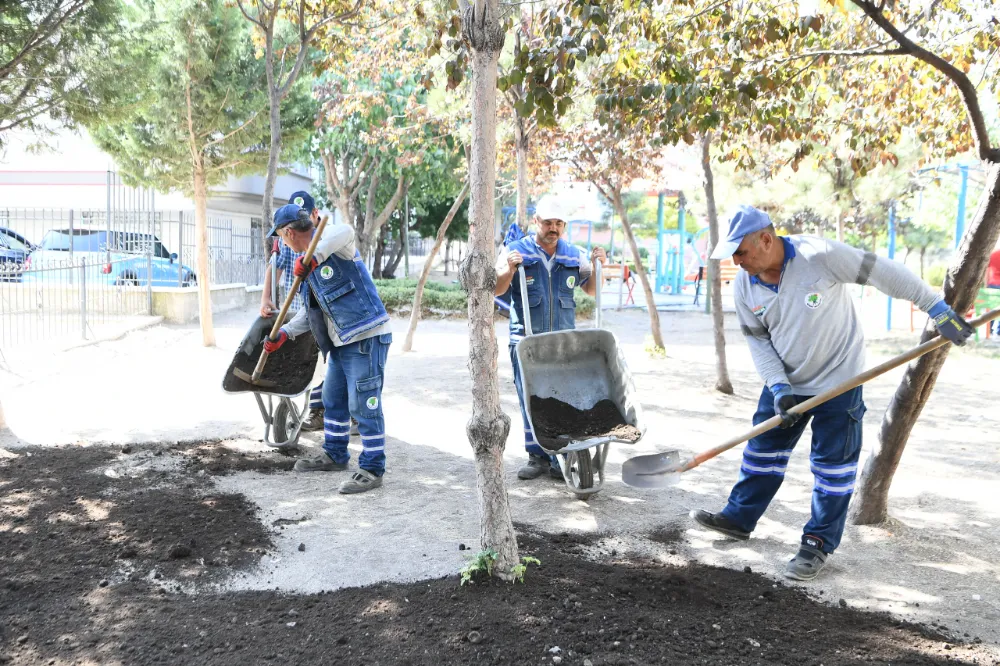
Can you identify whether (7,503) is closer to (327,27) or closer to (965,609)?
(965,609)

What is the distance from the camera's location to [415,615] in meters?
3.07

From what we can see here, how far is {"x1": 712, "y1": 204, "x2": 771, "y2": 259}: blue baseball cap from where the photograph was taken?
3.48 m

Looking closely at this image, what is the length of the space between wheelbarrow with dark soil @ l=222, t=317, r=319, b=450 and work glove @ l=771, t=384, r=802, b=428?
2.93 metres

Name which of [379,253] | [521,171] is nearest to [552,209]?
[521,171]

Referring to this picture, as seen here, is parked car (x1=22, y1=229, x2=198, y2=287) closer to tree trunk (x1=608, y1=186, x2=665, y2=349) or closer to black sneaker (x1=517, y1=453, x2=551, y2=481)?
tree trunk (x1=608, y1=186, x2=665, y2=349)

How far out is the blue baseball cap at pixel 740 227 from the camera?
348 centimetres

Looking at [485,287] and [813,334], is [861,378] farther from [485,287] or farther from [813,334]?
[485,287]

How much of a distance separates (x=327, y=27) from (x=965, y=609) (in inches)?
288

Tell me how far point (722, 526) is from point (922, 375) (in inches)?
46.5

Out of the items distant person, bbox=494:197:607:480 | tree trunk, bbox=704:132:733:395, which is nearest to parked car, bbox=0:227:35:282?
tree trunk, bbox=704:132:733:395

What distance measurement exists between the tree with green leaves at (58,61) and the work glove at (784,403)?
16.7 ft

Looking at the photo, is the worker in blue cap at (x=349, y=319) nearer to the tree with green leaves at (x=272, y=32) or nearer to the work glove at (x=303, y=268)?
the work glove at (x=303, y=268)

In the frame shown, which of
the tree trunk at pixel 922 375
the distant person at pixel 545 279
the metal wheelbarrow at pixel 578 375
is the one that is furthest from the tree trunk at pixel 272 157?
the tree trunk at pixel 922 375

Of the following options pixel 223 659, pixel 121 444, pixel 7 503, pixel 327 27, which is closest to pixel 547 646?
pixel 223 659
